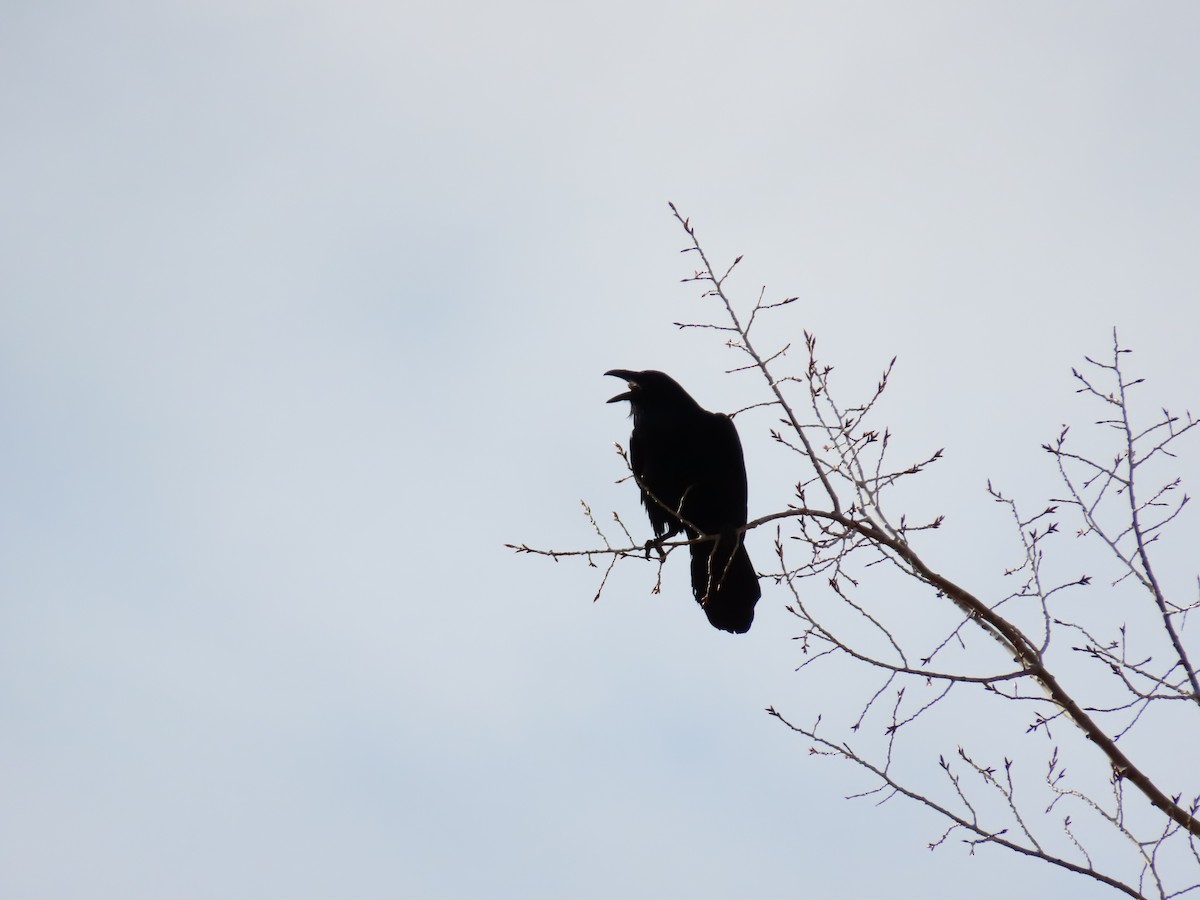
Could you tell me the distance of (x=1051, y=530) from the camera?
431cm

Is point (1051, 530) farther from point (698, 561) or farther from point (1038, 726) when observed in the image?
point (698, 561)

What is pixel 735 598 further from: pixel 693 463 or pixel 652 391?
pixel 652 391

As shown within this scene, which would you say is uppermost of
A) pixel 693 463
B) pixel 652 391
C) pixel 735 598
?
pixel 652 391

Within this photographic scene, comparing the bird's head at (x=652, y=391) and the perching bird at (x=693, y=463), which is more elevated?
the bird's head at (x=652, y=391)

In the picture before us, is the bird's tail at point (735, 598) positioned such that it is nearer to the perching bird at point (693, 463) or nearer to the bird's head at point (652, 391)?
the perching bird at point (693, 463)

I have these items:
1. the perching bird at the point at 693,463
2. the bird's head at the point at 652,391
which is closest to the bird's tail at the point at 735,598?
the perching bird at the point at 693,463

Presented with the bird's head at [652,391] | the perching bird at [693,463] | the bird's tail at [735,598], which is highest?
the bird's head at [652,391]

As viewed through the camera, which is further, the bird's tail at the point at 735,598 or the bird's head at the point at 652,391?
the bird's head at the point at 652,391

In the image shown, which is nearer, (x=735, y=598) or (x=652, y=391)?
(x=735, y=598)

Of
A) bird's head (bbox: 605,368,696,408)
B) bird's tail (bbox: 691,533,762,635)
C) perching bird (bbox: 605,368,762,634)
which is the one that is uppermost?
bird's head (bbox: 605,368,696,408)

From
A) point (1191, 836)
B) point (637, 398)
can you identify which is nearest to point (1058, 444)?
point (1191, 836)

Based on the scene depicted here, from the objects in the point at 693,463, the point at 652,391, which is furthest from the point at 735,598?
the point at 652,391

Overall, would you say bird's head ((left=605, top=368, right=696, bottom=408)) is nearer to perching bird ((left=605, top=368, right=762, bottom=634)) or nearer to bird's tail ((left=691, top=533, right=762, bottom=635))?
perching bird ((left=605, top=368, right=762, bottom=634))

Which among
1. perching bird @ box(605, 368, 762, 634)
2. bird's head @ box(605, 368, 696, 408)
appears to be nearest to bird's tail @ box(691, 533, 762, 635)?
perching bird @ box(605, 368, 762, 634)
